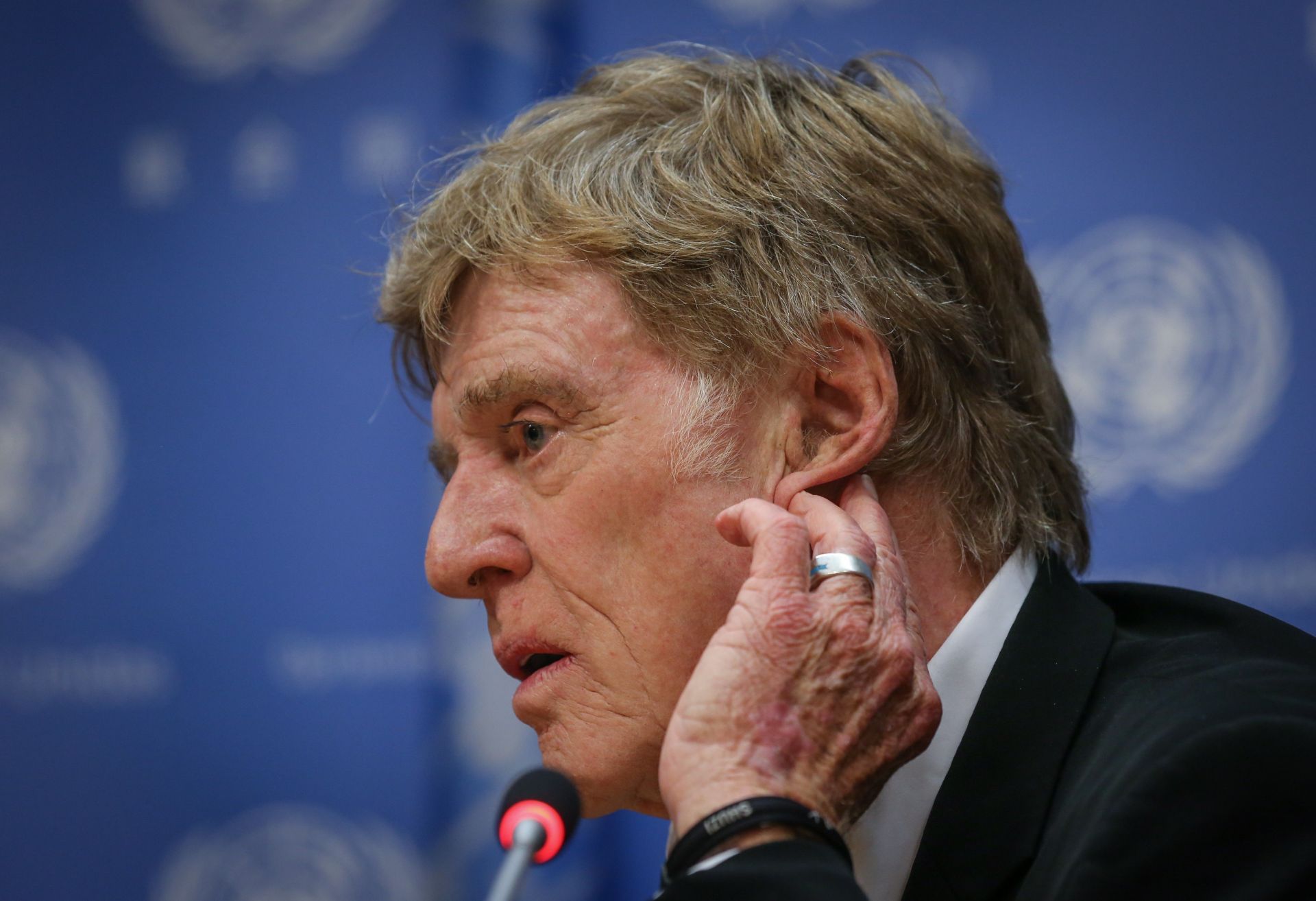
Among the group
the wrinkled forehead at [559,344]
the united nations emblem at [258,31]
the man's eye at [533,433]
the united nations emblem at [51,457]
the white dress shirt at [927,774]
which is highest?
the united nations emblem at [258,31]

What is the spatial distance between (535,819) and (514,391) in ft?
2.07

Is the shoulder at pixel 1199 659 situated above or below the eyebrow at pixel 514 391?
below

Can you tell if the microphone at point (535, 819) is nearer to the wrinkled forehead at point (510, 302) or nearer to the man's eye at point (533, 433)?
the man's eye at point (533, 433)

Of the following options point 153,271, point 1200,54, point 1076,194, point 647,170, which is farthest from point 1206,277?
point 153,271

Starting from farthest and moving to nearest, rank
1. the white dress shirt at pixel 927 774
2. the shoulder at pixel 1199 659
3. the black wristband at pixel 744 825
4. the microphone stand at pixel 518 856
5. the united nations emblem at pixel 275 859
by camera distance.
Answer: the united nations emblem at pixel 275 859, the white dress shirt at pixel 927 774, the shoulder at pixel 1199 659, the black wristband at pixel 744 825, the microphone stand at pixel 518 856

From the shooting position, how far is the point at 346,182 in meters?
2.81

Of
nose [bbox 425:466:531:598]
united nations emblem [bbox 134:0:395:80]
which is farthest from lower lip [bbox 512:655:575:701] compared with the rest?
united nations emblem [bbox 134:0:395:80]

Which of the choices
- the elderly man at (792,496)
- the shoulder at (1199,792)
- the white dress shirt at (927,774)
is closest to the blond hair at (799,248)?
the elderly man at (792,496)

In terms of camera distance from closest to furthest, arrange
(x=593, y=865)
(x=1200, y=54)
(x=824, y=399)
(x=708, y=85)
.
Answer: (x=824, y=399) < (x=708, y=85) < (x=1200, y=54) < (x=593, y=865)

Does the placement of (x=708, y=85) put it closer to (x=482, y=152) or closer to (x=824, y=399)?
(x=482, y=152)

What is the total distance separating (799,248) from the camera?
58.1 inches

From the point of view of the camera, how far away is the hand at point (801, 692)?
42.3 inches

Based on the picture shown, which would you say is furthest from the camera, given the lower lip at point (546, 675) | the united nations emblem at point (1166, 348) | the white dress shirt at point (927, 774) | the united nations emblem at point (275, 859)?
the united nations emblem at point (275, 859)

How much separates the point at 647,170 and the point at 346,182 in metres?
1.54
